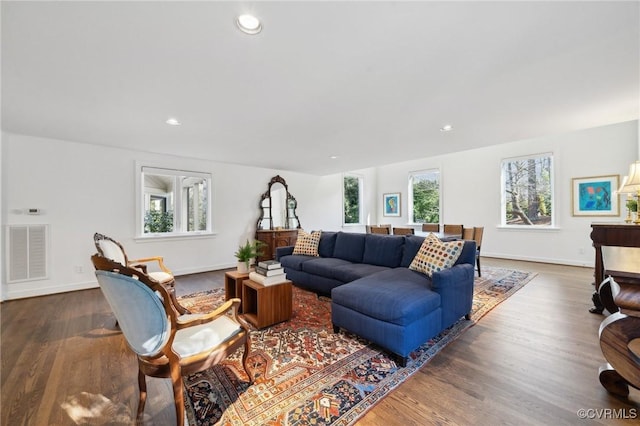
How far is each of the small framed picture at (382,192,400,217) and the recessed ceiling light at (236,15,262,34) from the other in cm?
725

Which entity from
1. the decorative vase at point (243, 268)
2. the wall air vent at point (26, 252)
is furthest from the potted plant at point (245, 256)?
the wall air vent at point (26, 252)

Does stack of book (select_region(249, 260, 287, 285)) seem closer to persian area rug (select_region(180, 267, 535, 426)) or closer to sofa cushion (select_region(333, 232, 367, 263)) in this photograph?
persian area rug (select_region(180, 267, 535, 426))

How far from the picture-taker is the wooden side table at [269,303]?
2.56m

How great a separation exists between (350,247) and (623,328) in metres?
2.74

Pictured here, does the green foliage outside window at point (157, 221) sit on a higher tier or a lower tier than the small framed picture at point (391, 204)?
lower

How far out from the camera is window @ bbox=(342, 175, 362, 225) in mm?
8226

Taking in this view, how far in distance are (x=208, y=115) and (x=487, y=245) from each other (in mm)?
6729

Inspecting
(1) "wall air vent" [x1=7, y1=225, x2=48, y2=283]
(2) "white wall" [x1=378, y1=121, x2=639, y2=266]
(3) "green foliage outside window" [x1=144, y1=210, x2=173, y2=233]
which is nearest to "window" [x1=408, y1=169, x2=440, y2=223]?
(2) "white wall" [x1=378, y1=121, x2=639, y2=266]

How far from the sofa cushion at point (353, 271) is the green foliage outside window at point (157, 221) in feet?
11.9

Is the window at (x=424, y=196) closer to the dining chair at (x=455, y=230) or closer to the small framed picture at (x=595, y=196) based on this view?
the dining chair at (x=455, y=230)

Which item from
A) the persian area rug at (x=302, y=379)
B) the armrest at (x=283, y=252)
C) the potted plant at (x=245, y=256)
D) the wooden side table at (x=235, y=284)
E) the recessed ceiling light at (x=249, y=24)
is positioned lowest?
the persian area rug at (x=302, y=379)

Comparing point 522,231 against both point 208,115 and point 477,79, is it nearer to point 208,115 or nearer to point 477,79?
point 477,79

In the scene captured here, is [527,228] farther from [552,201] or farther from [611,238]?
[611,238]

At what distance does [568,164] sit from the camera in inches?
202
